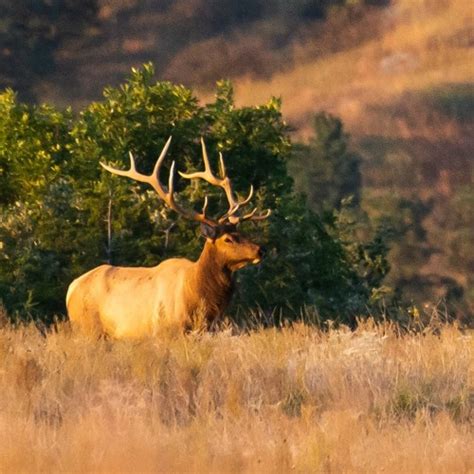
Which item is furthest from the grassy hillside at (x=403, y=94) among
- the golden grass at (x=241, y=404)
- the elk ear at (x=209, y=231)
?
the golden grass at (x=241, y=404)

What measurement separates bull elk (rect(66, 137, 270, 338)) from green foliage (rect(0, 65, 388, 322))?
2927mm

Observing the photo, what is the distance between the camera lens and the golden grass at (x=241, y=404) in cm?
972

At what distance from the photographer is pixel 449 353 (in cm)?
1366

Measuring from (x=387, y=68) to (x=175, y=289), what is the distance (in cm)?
7063

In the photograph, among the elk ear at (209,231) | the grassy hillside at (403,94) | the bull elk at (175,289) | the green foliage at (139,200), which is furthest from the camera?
the grassy hillside at (403,94)

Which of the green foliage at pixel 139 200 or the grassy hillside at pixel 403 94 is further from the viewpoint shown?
the grassy hillside at pixel 403 94

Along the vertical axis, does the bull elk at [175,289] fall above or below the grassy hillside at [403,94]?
below

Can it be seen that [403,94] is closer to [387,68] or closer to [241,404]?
[387,68]

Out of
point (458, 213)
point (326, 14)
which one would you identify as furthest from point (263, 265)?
point (326, 14)

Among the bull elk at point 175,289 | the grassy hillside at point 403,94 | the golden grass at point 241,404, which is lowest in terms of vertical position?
the golden grass at point 241,404

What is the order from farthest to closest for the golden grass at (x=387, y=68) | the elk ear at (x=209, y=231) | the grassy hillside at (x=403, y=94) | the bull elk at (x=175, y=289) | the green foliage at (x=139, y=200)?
the golden grass at (x=387, y=68)
the grassy hillside at (x=403, y=94)
the green foliage at (x=139, y=200)
the elk ear at (x=209, y=231)
the bull elk at (x=175, y=289)

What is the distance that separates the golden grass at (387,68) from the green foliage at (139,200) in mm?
54851

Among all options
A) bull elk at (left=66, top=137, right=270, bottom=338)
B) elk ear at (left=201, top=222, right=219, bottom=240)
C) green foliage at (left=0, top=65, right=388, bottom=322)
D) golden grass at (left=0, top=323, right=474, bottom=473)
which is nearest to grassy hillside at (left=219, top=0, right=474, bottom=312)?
green foliage at (left=0, top=65, right=388, bottom=322)

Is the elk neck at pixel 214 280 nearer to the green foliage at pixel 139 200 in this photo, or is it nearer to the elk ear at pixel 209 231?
the elk ear at pixel 209 231
